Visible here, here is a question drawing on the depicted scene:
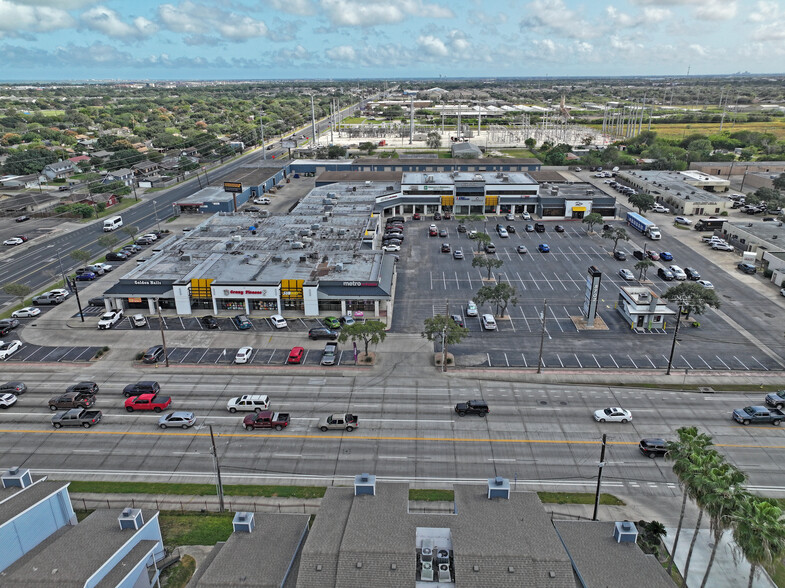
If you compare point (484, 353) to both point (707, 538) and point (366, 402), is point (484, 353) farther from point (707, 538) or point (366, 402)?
point (707, 538)

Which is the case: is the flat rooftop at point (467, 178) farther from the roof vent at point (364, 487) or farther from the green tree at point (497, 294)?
the roof vent at point (364, 487)

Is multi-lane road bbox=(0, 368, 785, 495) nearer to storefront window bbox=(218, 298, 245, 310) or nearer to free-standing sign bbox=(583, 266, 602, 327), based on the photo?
free-standing sign bbox=(583, 266, 602, 327)

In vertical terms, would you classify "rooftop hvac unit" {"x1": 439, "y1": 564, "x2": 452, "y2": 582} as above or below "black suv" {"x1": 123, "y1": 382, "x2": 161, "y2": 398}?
above

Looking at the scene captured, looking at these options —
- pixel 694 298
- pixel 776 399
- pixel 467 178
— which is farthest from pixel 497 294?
pixel 467 178

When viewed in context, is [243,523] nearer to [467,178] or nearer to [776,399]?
[776,399]

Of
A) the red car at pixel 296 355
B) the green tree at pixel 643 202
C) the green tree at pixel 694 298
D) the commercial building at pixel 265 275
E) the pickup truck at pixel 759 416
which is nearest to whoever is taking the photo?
the pickup truck at pixel 759 416

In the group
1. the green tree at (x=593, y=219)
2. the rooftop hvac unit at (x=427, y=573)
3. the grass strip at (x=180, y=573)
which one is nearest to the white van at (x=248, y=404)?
the grass strip at (x=180, y=573)

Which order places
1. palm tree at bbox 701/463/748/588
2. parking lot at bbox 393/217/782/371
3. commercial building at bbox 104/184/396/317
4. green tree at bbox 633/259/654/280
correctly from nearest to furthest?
palm tree at bbox 701/463/748/588 < parking lot at bbox 393/217/782/371 < commercial building at bbox 104/184/396/317 < green tree at bbox 633/259/654/280

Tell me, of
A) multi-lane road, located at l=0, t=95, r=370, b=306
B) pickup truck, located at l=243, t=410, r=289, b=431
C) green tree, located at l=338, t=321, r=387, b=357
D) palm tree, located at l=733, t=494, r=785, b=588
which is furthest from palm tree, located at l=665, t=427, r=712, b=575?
multi-lane road, located at l=0, t=95, r=370, b=306
